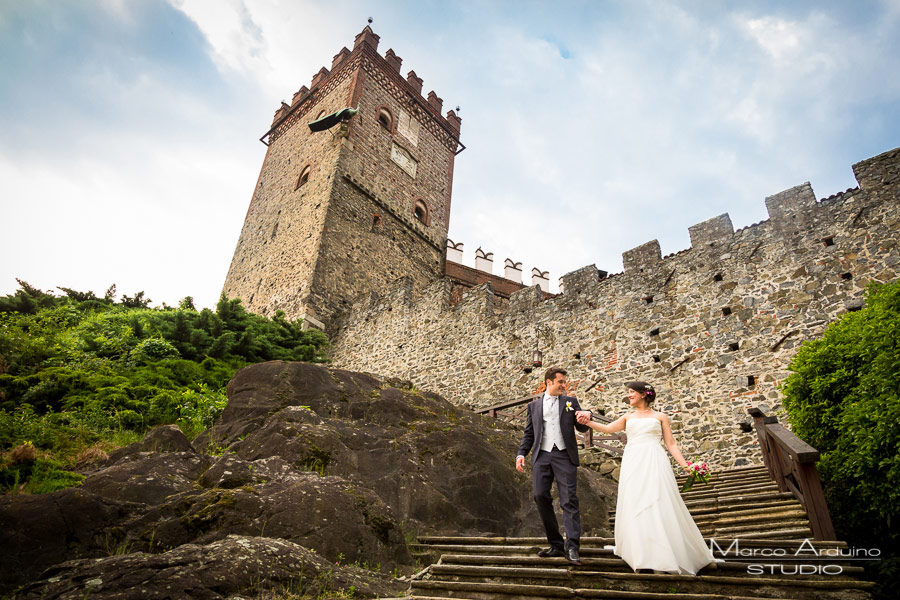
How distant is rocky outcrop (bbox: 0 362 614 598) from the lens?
4039mm

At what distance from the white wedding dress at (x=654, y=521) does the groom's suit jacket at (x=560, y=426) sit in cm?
45

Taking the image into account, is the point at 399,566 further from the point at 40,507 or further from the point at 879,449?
the point at 879,449

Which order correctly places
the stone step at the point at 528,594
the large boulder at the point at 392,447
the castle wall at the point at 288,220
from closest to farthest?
the stone step at the point at 528,594, the large boulder at the point at 392,447, the castle wall at the point at 288,220

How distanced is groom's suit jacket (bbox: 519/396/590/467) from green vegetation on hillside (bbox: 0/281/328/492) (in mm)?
4830

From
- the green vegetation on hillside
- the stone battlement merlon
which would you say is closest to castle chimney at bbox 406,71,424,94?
the stone battlement merlon

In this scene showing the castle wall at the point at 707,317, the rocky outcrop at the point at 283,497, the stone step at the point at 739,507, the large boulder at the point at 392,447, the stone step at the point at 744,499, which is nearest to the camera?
the rocky outcrop at the point at 283,497

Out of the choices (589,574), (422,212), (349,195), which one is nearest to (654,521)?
(589,574)

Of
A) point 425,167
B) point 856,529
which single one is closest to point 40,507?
point 856,529

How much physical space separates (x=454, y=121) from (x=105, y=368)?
21.1 m

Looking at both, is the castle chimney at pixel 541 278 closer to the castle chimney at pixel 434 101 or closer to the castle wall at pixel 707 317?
the castle chimney at pixel 434 101

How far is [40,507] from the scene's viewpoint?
4.54 m

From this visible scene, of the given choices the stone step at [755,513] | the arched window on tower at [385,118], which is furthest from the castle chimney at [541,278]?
the stone step at [755,513]

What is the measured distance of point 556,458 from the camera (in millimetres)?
4379

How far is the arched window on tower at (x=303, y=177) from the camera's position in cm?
2197
